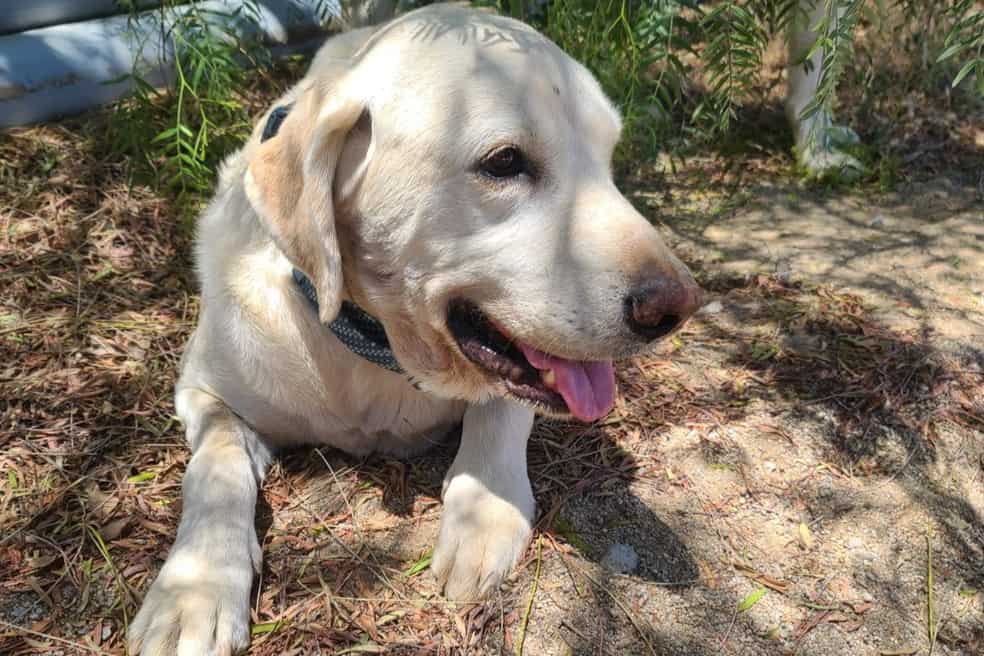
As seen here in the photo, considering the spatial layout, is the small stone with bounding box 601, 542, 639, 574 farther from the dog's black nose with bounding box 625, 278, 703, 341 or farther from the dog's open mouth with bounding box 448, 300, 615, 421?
the dog's black nose with bounding box 625, 278, 703, 341

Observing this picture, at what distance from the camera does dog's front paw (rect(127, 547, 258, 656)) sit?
165 cm

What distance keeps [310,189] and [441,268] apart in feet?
1.05

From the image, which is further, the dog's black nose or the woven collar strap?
the woven collar strap

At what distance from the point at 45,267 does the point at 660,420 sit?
2.19m

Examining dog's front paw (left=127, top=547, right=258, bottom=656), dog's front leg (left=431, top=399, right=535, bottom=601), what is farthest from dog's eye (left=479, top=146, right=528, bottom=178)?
dog's front paw (left=127, top=547, right=258, bottom=656)

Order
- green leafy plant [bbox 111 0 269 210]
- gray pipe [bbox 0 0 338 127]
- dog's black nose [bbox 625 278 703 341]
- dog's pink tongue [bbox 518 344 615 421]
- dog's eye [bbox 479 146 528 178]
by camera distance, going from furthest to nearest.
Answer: gray pipe [bbox 0 0 338 127]
green leafy plant [bbox 111 0 269 210]
dog's pink tongue [bbox 518 344 615 421]
dog's eye [bbox 479 146 528 178]
dog's black nose [bbox 625 278 703 341]

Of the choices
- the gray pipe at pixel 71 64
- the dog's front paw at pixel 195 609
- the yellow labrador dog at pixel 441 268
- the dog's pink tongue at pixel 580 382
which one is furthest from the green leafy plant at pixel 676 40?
the dog's front paw at pixel 195 609

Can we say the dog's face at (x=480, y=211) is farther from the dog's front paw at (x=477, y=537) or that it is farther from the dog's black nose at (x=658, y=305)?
the dog's front paw at (x=477, y=537)

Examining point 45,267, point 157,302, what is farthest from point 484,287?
point 45,267

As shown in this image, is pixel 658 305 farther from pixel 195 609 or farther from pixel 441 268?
pixel 195 609

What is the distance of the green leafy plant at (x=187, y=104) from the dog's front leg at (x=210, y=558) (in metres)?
1.24

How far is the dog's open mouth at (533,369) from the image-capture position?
70.3 inches

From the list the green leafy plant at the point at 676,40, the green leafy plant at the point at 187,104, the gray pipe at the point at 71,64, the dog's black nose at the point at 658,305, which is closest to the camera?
the dog's black nose at the point at 658,305

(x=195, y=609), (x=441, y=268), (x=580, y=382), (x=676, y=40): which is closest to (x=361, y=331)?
(x=441, y=268)
